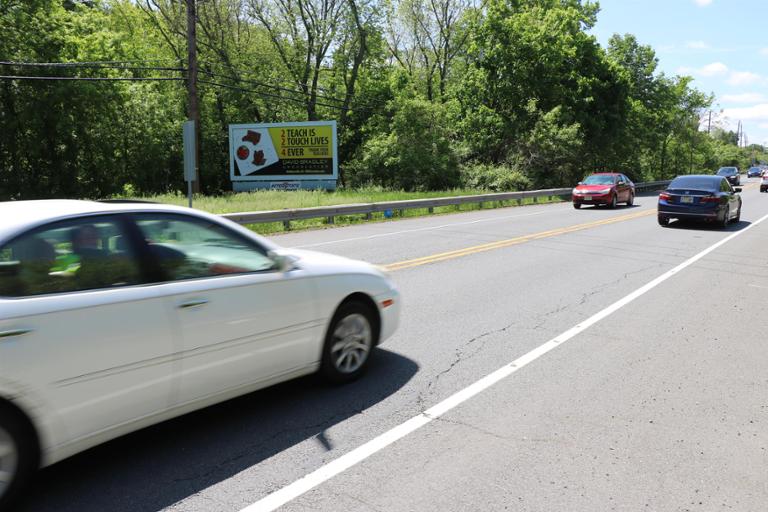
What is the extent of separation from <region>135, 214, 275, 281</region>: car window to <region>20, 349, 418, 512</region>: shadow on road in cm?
107

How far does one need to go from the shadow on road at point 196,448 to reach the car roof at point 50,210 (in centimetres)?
143

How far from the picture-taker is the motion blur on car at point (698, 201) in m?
17.2

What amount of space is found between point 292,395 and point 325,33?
42119 millimetres

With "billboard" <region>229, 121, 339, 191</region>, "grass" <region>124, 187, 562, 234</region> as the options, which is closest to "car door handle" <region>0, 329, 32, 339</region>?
"grass" <region>124, 187, 562, 234</region>

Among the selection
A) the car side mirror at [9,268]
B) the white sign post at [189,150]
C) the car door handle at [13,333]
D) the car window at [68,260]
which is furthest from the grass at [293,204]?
the car door handle at [13,333]

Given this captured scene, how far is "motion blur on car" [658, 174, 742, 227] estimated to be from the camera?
1717cm

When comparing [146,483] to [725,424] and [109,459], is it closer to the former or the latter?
[109,459]

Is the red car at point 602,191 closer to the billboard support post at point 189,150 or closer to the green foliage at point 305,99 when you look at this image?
the green foliage at point 305,99

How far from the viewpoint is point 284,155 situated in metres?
30.4

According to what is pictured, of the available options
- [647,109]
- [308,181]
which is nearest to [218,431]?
[308,181]

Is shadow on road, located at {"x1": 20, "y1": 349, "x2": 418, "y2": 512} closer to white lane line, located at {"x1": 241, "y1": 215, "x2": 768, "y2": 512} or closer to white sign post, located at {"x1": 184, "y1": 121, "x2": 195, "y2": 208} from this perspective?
white lane line, located at {"x1": 241, "y1": 215, "x2": 768, "y2": 512}

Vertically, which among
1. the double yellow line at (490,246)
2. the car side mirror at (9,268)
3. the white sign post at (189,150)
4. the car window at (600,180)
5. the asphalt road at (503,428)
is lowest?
the asphalt road at (503,428)

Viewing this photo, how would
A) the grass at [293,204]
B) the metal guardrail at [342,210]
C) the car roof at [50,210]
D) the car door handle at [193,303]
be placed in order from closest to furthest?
1. the car roof at [50,210]
2. the car door handle at [193,303]
3. the metal guardrail at [342,210]
4. the grass at [293,204]

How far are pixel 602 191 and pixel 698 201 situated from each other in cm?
850
